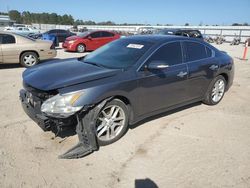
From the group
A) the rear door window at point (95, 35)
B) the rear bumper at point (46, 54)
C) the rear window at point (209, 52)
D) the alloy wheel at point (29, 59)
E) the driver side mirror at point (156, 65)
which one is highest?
the rear door window at point (95, 35)

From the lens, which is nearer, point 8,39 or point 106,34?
point 8,39

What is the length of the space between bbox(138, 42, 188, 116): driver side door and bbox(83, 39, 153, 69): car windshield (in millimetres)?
242

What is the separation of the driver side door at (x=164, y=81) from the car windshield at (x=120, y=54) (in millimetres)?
242

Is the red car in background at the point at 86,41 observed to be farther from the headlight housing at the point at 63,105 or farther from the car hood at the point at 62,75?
the headlight housing at the point at 63,105

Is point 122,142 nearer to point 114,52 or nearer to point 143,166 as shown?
point 143,166

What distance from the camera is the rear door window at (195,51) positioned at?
180 inches

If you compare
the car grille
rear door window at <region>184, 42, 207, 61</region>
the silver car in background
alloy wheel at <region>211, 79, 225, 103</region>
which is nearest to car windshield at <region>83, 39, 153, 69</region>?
rear door window at <region>184, 42, 207, 61</region>

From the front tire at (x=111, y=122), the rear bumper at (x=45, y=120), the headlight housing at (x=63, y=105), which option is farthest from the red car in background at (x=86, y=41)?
the headlight housing at (x=63, y=105)

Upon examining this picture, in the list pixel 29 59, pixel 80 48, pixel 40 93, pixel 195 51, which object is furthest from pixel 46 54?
pixel 40 93

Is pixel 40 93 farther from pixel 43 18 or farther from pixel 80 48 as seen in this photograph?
pixel 43 18

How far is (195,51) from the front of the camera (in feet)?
15.5

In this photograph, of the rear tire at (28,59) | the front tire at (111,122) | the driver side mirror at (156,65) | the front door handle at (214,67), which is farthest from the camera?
the rear tire at (28,59)

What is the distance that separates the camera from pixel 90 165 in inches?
123

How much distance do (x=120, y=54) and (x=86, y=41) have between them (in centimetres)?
1138
